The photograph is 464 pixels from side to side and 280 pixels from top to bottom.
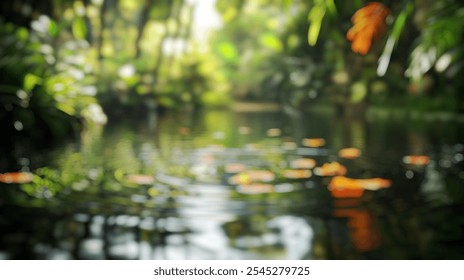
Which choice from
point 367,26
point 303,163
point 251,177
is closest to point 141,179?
point 251,177

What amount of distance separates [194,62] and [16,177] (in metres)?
1.09

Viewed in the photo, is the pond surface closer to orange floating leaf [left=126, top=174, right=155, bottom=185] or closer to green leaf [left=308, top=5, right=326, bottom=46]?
orange floating leaf [left=126, top=174, right=155, bottom=185]

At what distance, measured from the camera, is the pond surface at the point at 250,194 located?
169cm

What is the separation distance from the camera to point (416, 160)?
2.55 metres

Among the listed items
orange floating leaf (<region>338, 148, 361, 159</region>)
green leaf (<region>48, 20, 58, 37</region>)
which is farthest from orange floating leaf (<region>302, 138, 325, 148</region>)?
green leaf (<region>48, 20, 58, 37</region>)

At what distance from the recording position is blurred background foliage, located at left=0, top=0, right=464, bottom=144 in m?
2.74

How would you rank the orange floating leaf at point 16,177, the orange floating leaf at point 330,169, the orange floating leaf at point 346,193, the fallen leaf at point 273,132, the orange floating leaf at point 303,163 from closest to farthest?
the orange floating leaf at point 346,193
the orange floating leaf at point 16,177
the orange floating leaf at point 330,169
the orange floating leaf at point 303,163
the fallen leaf at point 273,132

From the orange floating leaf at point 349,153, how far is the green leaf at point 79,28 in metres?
1.36

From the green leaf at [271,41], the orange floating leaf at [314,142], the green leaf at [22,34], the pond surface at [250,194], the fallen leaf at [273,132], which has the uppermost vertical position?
the green leaf at [22,34]

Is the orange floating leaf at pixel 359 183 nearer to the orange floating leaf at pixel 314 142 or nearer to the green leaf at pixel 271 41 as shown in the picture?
the orange floating leaf at pixel 314 142

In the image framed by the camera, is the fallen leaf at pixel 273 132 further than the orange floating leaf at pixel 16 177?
Yes

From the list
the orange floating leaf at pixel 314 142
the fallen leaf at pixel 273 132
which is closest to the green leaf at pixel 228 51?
the fallen leaf at pixel 273 132

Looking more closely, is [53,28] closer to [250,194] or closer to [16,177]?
[16,177]

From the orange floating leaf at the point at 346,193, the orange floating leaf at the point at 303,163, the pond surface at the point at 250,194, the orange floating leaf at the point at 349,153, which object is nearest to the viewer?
the pond surface at the point at 250,194
